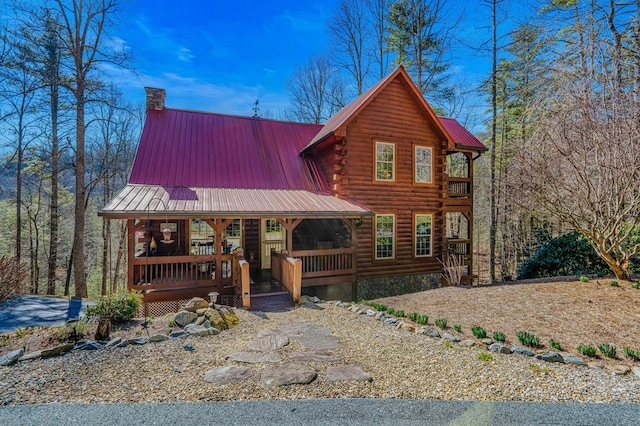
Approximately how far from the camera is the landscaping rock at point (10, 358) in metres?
4.23

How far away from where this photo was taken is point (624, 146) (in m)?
7.51

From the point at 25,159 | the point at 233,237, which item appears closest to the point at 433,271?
the point at 233,237

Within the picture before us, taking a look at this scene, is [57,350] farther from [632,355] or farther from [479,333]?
[632,355]

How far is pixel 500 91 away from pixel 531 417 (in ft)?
66.0

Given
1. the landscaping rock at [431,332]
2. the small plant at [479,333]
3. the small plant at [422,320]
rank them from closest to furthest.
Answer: the small plant at [479,333] → the landscaping rock at [431,332] → the small plant at [422,320]

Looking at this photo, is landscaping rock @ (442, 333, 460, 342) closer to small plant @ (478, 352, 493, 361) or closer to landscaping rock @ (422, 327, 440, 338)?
landscaping rock @ (422, 327, 440, 338)

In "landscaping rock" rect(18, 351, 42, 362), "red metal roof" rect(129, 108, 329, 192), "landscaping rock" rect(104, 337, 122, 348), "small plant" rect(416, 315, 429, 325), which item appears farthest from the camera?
"red metal roof" rect(129, 108, 329, 192)

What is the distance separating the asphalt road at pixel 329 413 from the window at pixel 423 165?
9.53 meters

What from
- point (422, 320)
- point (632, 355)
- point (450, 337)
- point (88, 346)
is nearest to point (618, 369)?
point (632, 355)

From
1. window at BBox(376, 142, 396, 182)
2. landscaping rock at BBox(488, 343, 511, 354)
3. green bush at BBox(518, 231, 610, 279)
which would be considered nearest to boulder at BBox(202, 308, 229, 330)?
landscaping rock at BBox(488, 343, 511, 354)

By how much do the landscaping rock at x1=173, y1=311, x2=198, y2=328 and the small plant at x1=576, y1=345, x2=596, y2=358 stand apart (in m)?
6.89

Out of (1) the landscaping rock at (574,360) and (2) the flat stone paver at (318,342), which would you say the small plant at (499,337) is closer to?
(1) the landscaping rock at (574,360)

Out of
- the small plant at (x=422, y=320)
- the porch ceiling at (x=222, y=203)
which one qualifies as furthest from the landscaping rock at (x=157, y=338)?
the small plant at (x=422, y=320)

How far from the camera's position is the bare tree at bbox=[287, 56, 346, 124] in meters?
22.8
